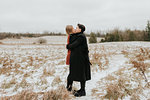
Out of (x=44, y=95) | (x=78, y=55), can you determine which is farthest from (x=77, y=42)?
(x=44, y=95)

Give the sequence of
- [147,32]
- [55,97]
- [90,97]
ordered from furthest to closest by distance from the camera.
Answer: [147,32] → [90,97] → [55,97]

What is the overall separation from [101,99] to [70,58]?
50.4 inches

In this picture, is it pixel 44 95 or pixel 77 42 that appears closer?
pixel 44 95

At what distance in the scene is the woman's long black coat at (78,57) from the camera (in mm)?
3479

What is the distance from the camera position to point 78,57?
3.51 m

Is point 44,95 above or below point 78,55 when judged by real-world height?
below

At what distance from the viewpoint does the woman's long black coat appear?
348 cm

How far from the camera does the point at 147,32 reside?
46688 mm

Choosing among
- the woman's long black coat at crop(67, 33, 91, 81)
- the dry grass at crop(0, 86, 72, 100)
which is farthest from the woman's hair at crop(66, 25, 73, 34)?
the dry grass at crop(0, 86, 72, 100)

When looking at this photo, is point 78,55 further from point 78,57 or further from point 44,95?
point 44,95

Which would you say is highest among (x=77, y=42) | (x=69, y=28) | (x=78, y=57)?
(x=69, y=28)

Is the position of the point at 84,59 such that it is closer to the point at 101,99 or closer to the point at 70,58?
the point at 70,58

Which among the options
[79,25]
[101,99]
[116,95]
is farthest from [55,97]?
[79,25]

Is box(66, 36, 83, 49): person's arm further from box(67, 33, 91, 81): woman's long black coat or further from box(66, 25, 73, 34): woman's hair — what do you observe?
box(66, 25, 73, 34): woman's hair
